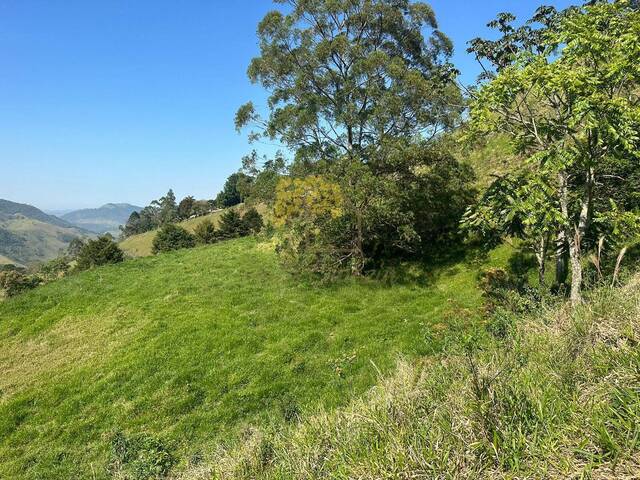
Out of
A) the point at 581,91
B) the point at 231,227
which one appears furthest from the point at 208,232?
the point at 581,91

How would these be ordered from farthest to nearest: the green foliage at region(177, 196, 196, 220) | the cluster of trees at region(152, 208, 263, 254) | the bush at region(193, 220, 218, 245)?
the green foliage at region(177, 196, 196, 220) < the cluster of trees at region(152, 208, 263, 254) < the bush at region(193, 220, 218, 245)

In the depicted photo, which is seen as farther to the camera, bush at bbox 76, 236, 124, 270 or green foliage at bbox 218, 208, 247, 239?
green foliage at bbox 218, 208, 247, 239

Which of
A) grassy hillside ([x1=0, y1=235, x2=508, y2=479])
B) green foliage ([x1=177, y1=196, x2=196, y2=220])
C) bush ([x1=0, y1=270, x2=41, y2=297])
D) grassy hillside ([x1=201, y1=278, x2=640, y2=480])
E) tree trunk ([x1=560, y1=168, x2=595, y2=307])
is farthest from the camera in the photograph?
green foliage ([x1=177, y1=196, x2=196, y2=220])

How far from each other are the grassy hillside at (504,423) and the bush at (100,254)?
33.0 metres

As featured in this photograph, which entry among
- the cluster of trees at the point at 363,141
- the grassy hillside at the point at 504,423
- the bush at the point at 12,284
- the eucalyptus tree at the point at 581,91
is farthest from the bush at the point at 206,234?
the grassy hillside at the point at 504,423

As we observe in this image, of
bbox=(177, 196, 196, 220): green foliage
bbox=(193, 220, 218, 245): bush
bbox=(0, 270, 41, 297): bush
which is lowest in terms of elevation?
bbox=(0, 270, 41, 297): bush

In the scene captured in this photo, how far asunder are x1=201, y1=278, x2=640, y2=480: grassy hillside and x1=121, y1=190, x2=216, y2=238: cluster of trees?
132266mm

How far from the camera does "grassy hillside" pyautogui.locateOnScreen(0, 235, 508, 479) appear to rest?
30.6ft

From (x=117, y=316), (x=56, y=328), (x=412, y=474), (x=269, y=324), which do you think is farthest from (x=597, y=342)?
(x=56, y=328)

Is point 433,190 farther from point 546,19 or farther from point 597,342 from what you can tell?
point 597,342

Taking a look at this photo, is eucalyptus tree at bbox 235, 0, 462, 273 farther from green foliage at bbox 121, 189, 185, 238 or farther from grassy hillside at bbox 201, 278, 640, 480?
green foliage at bbox 121, 189, 185, 238

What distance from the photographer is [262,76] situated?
18.8 metres

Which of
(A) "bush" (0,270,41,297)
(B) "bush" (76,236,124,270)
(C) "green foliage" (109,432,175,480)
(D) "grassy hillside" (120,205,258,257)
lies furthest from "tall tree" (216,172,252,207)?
(C) "green foliage" (109,432,175,480)

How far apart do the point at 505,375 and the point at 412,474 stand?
67.5 inches
